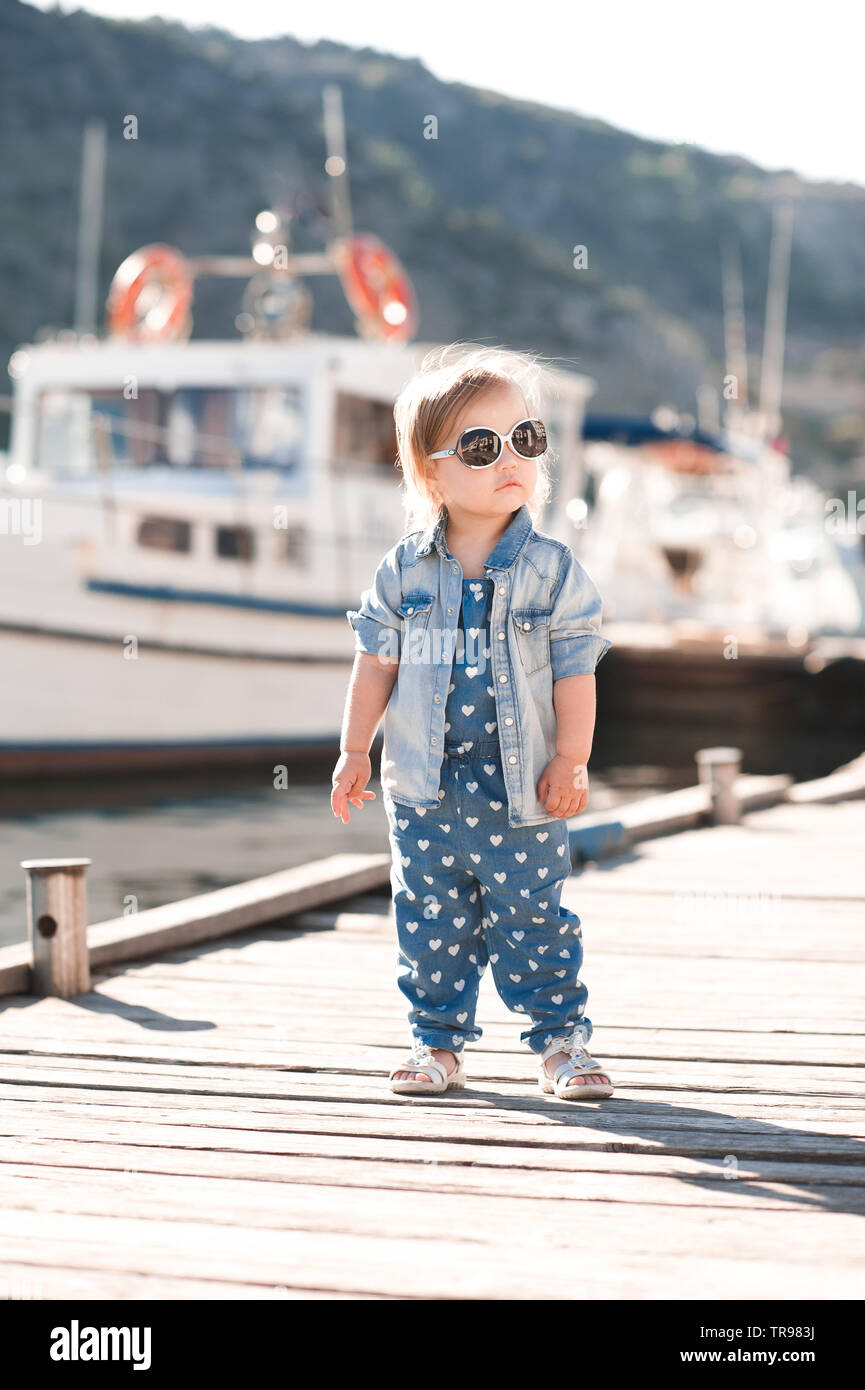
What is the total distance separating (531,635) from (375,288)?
10.5 meters

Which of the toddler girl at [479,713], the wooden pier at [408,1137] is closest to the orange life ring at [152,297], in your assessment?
the wooden pier at [408,1137]

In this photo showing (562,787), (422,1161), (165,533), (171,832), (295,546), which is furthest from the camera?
(295,546)

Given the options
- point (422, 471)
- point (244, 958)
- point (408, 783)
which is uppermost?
point (422, 471)

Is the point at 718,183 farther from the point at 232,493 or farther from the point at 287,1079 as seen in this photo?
the point at 287,1079

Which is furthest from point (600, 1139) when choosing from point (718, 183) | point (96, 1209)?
point (718, 183)

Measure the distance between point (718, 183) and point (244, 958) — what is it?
140 meters

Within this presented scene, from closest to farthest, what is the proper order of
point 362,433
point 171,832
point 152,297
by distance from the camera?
point 171,832 < point 362,433 < point 152,297

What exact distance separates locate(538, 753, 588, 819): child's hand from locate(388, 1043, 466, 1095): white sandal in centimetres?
48

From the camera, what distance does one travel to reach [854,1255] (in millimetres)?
1933

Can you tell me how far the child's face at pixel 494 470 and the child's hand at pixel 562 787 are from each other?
443 mm

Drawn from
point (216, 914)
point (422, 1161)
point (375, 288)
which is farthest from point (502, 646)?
point (375, 288)

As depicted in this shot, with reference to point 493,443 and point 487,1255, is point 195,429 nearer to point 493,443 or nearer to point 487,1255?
point 493,443

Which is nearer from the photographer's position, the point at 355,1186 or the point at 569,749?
the point at 355,1186

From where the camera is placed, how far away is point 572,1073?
2.65 metres
